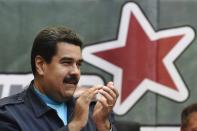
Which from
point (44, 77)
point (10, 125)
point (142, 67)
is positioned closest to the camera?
point (10, 125)

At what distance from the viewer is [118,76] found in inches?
102

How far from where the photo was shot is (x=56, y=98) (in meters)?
1.48

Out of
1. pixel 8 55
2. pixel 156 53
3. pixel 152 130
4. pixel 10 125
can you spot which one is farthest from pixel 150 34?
pixel 10 125

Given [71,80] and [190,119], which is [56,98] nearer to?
[71,80]

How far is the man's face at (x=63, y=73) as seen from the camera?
1.44m

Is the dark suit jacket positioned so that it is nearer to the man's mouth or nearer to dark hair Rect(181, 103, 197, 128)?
the man's mouth

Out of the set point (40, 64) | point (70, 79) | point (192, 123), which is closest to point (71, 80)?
point (70, 79)

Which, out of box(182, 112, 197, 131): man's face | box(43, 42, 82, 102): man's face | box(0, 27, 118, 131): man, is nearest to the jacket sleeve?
box(0, 27, 118, 131): man

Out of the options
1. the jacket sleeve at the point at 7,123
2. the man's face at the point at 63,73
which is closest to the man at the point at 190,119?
the man's face at the point at 63,73

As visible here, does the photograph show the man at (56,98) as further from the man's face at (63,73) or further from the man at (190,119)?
the man at (190,119)

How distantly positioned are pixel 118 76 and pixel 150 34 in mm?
285

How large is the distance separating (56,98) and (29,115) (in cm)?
10

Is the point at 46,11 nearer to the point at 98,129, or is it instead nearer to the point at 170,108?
the point at 170,108

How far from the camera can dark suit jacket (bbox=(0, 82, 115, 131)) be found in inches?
55.5
